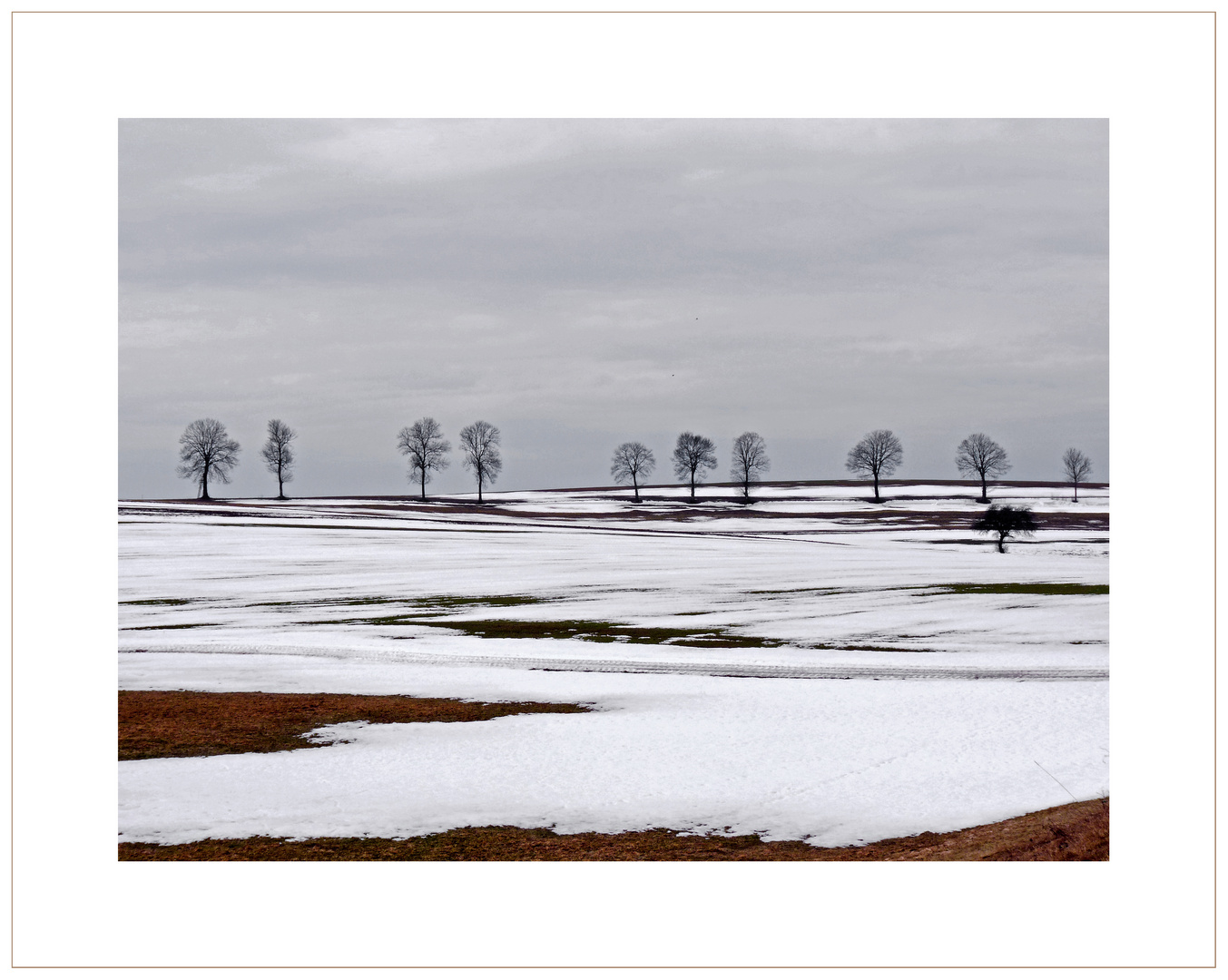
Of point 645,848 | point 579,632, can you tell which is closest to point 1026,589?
point 579,632

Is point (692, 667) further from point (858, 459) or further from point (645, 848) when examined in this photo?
point (858, 459)

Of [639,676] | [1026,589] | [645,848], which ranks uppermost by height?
[1026,589]

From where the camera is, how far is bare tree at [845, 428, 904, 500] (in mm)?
114188

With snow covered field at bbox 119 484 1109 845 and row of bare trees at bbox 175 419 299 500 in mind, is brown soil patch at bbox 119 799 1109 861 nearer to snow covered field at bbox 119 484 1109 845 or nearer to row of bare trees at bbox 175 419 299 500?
snow covered field at bbox 119 484 1109 845

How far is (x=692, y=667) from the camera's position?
86.1 feet

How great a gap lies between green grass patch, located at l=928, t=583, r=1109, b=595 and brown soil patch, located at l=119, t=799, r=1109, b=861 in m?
30.0

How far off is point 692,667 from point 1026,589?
22499 millimetres

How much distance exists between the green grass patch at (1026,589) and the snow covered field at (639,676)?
0.96 ft
